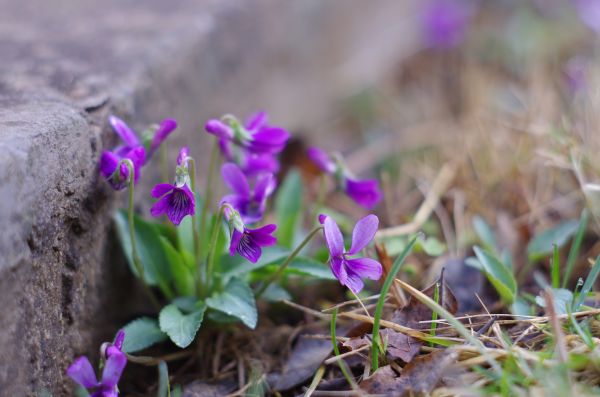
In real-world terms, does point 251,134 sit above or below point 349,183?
above

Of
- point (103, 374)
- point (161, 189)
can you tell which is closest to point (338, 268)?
point (161, 189)

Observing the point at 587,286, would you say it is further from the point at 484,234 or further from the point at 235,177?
the point at 235,177

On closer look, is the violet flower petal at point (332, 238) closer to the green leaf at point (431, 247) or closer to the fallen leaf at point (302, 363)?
the fallen leaf at point (302, 363)

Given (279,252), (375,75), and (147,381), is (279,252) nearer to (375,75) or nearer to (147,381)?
(147,381)

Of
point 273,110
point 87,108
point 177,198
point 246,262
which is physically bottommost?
point 246,262

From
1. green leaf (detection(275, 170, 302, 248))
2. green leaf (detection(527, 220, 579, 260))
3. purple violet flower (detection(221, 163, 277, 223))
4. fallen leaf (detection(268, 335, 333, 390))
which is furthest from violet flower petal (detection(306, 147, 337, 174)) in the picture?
green leaf (detection(527, 220, 579, 260))

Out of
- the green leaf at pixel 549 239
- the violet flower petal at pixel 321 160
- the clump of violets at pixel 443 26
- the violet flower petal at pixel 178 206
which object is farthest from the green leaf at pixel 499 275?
the clump of violets at pixel 443 26
